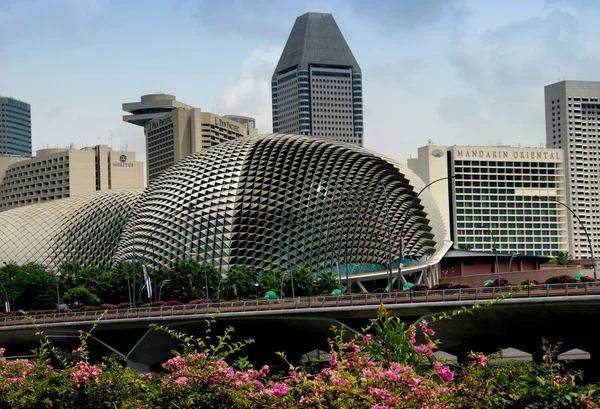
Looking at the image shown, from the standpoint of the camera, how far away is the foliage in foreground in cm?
2614

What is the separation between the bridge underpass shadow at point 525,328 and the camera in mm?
72062

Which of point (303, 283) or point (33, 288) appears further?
point (33, 288)

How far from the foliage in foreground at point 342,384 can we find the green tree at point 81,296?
91148 mm

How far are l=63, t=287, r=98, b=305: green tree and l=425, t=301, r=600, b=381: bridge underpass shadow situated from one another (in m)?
55.7

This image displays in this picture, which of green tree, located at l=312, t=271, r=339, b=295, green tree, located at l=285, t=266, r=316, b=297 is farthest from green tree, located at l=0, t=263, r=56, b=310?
green tree, located at l=312, t=271, r=339, b=295

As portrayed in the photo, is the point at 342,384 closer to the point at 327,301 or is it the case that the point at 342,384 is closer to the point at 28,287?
the point at 327,301

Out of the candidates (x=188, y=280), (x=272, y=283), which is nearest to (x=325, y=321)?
(x=272, y=283)

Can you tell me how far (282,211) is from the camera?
14488 centimetres

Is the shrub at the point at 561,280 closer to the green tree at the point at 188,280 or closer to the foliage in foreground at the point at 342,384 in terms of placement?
the green tree at the point at 188,280

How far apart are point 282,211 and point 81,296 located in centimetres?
2994

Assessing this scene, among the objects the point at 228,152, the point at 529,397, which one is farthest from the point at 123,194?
the point at 529,397

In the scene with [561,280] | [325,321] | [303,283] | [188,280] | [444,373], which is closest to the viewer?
[444,373]

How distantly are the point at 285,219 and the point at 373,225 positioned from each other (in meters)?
12.2

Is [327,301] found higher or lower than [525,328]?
higher
